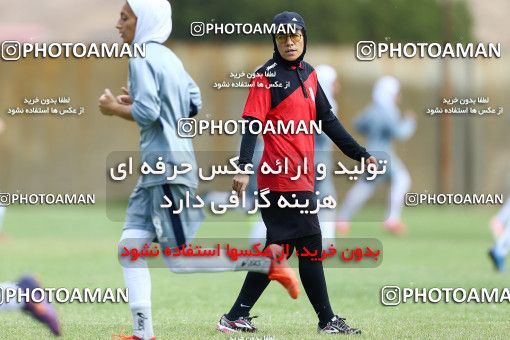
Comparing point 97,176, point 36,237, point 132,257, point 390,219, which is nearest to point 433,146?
point 97,176

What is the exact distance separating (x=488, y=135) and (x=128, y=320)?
21412mm

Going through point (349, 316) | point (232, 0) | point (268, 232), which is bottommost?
point (349, 316)

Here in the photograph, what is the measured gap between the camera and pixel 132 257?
7516mm

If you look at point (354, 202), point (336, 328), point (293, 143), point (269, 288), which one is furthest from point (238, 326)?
point (354, 202)

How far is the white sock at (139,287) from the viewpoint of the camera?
746cm

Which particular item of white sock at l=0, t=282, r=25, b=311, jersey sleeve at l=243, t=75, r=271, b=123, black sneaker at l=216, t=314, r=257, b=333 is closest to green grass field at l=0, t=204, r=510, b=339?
black sneaker at l=216, t=314, r=257, b=333

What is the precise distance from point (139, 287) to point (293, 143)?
1308 millimetres

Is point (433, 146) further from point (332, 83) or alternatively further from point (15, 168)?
point (332, 83)

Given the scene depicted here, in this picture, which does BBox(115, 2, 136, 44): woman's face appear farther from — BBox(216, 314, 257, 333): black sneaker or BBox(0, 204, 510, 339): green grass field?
BBox(216, 314, 257, 333): black sneaker

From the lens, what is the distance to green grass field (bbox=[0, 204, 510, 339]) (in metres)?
8.52

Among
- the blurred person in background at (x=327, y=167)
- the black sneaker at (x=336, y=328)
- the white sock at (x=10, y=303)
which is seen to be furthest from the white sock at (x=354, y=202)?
the white sock at (x=10, y=303)

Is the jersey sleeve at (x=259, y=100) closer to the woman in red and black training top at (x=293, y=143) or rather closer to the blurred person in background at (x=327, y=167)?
the woman in red and black training top at (x=293, y=143)

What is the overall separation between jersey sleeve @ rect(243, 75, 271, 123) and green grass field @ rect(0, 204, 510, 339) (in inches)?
56.2

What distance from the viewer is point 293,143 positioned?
7.86 meters
